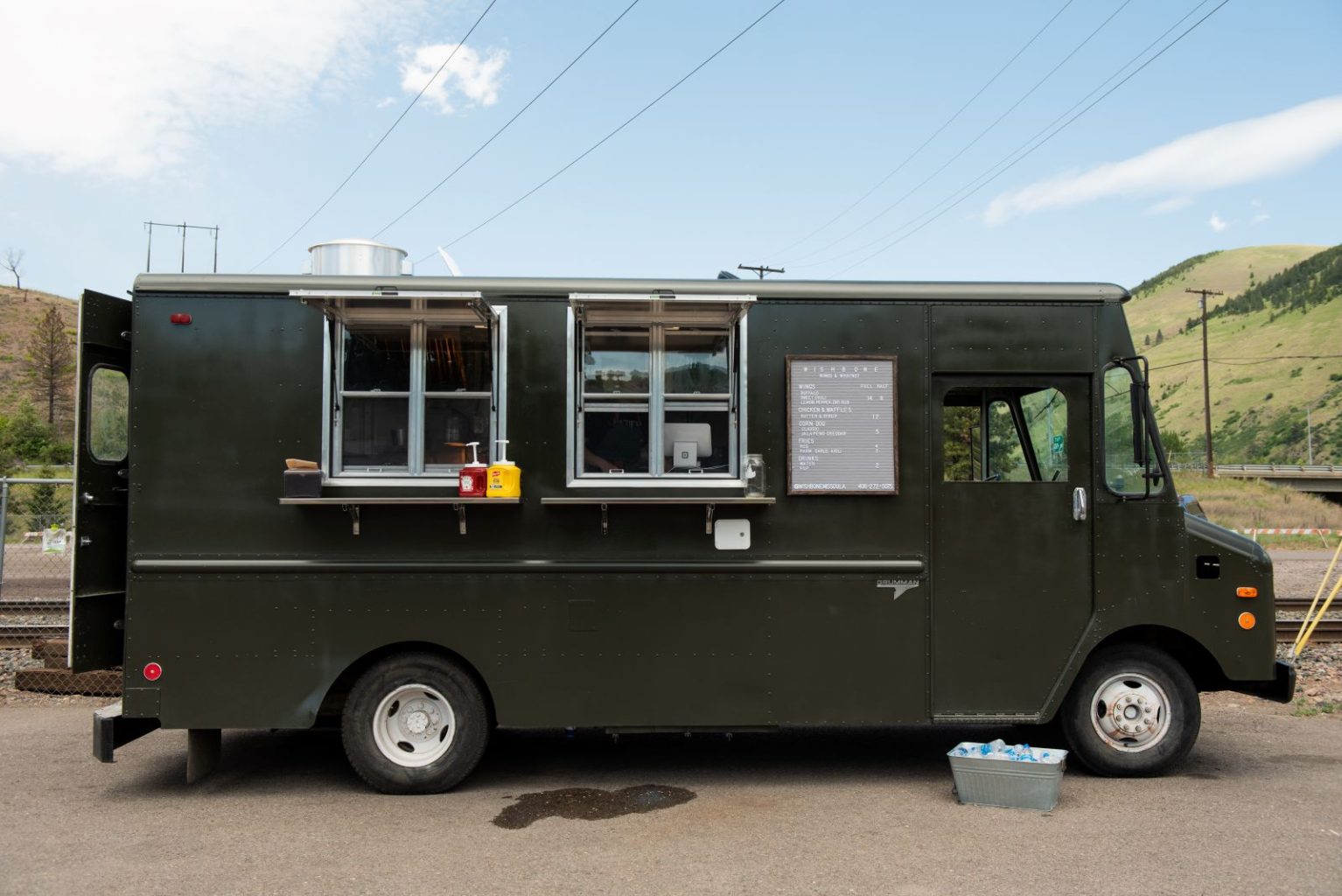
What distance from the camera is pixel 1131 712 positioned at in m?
6.37

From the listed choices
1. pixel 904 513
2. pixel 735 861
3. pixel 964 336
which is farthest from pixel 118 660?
pixel 964 336

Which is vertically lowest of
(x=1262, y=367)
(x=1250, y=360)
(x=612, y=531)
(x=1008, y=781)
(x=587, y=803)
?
(x=587, y=803)

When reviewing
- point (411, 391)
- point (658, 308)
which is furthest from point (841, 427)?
point (411, 391)

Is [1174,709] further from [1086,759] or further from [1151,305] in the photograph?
[1151,305]

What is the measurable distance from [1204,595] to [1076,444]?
1194 mm

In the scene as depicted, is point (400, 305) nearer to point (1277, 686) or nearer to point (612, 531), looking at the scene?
point (612, 531)

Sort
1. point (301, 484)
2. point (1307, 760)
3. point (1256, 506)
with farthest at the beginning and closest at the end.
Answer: point (1256, 506), point (1307, 760), point (301, 484)

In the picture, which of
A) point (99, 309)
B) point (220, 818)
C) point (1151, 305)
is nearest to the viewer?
point (220, 818)

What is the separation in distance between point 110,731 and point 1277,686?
7120 millimetres

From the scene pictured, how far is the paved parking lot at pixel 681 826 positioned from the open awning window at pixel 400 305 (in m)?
2.87

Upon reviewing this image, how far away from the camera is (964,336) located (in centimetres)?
639

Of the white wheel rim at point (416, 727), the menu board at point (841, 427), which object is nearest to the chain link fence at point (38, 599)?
the white wheel rim at point (416, 727)

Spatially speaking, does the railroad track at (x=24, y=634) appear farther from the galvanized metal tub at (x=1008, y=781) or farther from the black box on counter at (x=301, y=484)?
the galvanized metal tub at (x=1008, y=781)

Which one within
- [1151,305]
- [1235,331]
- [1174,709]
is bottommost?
[1174,709]
